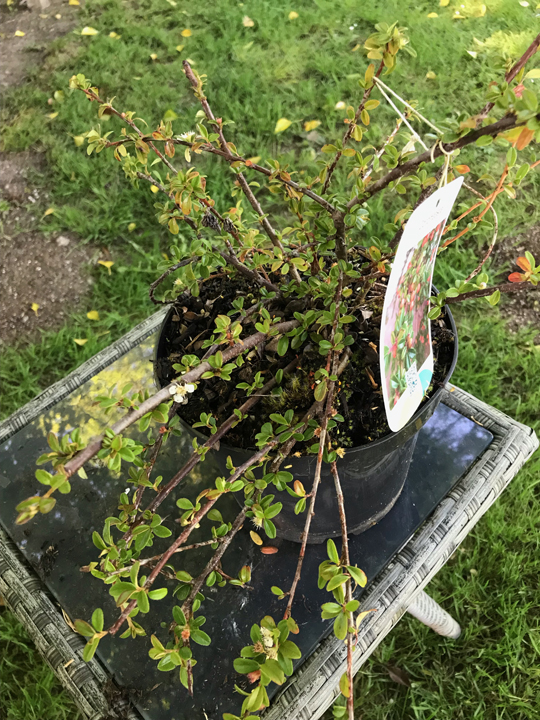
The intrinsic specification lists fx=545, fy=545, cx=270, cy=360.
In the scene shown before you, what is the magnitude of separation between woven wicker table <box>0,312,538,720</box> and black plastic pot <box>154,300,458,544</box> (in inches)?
4.2

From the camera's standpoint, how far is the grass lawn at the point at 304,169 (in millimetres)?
1407

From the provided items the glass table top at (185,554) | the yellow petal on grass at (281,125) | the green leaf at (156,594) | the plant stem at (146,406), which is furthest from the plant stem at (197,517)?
the yellow petal on grass at (281,125)

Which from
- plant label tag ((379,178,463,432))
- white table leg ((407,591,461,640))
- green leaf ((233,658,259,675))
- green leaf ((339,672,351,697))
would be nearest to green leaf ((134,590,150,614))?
green leaf ((233,658,259,675))

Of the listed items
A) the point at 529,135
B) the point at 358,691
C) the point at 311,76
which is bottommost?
the point at 358,691

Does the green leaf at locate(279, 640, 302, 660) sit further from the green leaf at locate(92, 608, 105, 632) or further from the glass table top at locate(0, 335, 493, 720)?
the glass table top at locate(0, 335, 493, 720)

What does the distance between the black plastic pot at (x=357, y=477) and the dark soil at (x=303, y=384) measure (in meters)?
0.03

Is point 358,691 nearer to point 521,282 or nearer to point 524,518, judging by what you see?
point 524,518

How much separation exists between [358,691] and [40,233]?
2134 millimetres

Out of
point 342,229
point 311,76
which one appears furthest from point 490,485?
point 311,76

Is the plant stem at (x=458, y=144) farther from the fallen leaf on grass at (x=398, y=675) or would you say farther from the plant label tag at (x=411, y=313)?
the fallen leaf on grass at (x=398, y=675)

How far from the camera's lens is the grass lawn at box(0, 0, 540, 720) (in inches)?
55.4

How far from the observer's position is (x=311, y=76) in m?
2.72

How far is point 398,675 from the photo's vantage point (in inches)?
55.2

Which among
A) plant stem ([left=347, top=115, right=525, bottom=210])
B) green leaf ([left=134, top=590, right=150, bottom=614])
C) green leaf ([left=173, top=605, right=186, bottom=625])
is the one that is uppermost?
plant stem ([left=347, top=115, right=525, bottom=210])
